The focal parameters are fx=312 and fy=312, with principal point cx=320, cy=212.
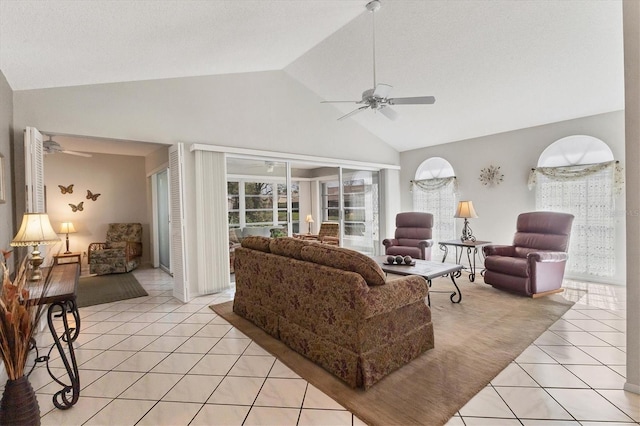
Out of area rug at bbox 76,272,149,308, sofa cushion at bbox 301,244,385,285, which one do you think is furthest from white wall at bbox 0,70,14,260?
sofa cushion at bbox 301,244,385,285

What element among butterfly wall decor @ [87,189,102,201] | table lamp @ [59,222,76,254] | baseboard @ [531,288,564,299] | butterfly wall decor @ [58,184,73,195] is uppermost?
butterfly wall decor @ [58,184,73,195]

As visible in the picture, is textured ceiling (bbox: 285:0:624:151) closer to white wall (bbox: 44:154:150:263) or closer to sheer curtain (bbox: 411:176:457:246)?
sheer curtain (bbox: 411:176:457:246)

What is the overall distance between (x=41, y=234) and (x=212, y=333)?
1718mm

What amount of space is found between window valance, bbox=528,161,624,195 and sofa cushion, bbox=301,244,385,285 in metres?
4.37

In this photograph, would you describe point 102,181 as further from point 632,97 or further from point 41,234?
point 632,97

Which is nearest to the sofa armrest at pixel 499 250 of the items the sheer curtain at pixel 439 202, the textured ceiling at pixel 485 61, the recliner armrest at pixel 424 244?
the recliner armrest at pixel 424 244

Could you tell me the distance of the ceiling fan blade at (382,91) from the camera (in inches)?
124

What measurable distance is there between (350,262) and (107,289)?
4.63 metres

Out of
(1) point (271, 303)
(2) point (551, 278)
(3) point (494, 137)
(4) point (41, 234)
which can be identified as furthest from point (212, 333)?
(3) point (494, 137)

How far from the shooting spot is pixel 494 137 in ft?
19.1

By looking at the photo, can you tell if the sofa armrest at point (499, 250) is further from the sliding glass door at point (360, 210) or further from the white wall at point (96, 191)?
the white wall at point (96, 191)

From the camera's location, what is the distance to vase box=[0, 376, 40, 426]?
159 centimetres

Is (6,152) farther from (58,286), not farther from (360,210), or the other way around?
(360,210)

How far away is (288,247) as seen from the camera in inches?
113
